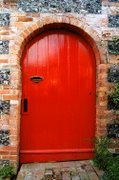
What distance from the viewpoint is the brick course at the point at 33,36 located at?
Answer: 17.5 feet

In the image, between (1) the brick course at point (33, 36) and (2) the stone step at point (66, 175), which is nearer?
(2) the stone step at point (66, 175)

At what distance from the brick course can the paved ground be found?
0.34m

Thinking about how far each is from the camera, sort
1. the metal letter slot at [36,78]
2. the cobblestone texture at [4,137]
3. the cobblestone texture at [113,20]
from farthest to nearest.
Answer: the metal letter slot at [36,78], the cobblestone texture at [113,20], the cobblestone texture at [4,137]

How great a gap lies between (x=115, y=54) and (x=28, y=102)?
5.98 ft

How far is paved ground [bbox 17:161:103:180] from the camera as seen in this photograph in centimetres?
497

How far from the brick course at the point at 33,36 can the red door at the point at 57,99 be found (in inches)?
8.4

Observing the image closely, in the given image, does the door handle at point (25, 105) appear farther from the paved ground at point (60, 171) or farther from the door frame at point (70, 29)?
the paved ground at point (60, 171)

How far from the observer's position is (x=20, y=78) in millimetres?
5500

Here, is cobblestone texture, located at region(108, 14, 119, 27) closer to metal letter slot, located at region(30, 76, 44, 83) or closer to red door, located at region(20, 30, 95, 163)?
red door, located at region(20, 30, 95, 163)

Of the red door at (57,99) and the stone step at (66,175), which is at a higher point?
the red door at (57,99)

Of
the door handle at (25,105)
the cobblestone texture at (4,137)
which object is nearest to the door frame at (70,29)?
the door handle at (25,105)

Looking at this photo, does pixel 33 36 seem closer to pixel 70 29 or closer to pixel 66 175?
pixel 70 29

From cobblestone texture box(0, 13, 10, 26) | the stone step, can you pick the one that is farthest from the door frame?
the stone step

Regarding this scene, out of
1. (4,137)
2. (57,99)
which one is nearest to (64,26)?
(57,99)
